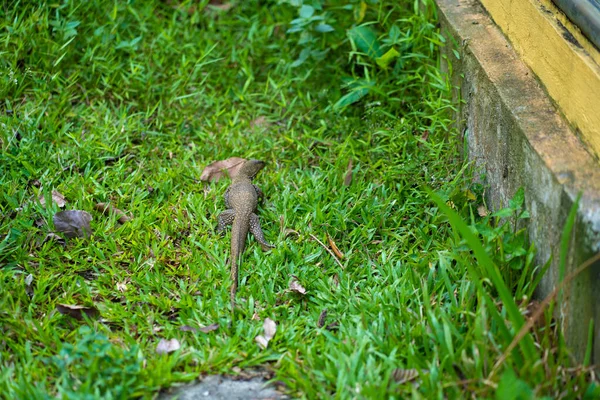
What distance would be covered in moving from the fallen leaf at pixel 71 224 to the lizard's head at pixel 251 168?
104cm

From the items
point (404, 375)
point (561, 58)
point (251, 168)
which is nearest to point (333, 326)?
point (404, 375)

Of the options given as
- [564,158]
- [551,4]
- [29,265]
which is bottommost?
[29,265]

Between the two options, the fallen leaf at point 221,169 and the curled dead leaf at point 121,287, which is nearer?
the curled dead leaf at point 121,287

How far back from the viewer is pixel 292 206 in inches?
173

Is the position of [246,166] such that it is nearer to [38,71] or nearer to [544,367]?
[38,71]

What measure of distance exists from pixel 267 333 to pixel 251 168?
1.56m

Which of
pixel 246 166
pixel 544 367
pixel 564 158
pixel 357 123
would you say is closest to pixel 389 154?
pixel 357 123

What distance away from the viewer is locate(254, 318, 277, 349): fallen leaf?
10.8 ft

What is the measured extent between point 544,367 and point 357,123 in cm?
260

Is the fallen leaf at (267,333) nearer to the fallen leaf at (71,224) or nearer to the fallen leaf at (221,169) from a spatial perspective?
the fallen leaf at (71,224)

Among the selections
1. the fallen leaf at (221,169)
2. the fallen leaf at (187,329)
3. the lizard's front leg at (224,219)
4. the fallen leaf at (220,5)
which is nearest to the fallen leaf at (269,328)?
the fallen leaf at (187,329)

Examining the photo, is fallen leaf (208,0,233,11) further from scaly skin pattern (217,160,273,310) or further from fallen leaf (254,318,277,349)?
fallen leaf (254,318,277,349)

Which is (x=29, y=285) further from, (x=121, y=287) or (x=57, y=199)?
(x=57, y=199)

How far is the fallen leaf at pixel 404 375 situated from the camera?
296 cm
